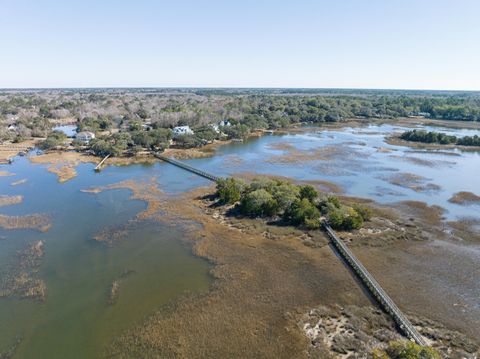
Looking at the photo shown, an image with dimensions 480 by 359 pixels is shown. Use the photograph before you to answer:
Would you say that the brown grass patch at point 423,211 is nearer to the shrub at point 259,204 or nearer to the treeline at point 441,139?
the shrub at point 259,204

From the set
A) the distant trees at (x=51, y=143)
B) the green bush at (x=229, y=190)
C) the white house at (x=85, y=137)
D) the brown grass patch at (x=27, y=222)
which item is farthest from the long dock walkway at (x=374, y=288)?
the white house at (x=85, y=137)

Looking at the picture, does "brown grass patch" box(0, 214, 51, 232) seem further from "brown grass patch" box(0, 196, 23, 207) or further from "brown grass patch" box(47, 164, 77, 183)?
"brown grass patch" box(47, 164, 77, 183)

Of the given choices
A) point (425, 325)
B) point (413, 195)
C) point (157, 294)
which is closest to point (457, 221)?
point (413, 195)

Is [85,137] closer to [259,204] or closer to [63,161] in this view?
[63,161]

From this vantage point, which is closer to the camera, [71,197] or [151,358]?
[151,358]

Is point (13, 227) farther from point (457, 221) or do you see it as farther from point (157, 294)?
point (457, 221)

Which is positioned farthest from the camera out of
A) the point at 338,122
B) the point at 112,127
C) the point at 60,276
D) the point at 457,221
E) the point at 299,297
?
the point at 338,122

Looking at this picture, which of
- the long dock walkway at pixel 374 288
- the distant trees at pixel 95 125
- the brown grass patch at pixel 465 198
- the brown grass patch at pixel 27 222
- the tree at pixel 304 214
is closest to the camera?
the long dock walkway at pixel 374 288
